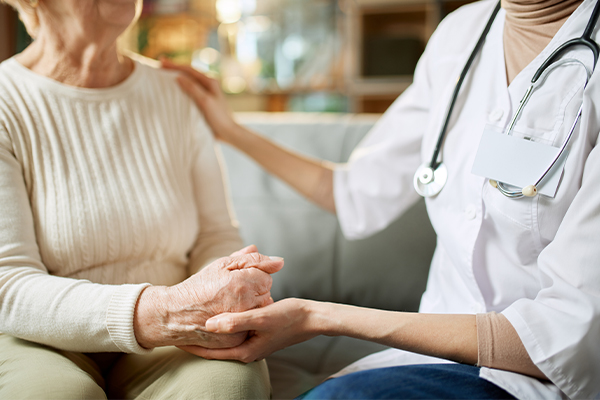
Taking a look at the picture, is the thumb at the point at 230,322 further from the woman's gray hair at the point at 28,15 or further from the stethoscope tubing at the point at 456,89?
the woman's gray hair at the point at 28,15

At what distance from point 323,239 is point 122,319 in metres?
0.93

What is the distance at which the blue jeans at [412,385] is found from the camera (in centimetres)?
73

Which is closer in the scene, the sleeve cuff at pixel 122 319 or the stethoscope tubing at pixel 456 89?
the sleeve cuff at pixel 122 319

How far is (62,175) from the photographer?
2.99 ft

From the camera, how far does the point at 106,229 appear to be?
92 cm

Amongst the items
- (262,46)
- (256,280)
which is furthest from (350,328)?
(262,46)

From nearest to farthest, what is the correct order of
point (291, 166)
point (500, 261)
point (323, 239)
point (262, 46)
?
point (500, 261) → point (291, 166) → point (323, 239) → point (262, 46)

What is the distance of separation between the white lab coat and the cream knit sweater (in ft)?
1.46

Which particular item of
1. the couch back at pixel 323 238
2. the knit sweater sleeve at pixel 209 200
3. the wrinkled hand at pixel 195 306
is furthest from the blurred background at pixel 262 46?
the wrinkled hand at pixel 195 306

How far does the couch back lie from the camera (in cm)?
156

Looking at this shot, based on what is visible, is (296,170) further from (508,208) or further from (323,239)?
(508,208)

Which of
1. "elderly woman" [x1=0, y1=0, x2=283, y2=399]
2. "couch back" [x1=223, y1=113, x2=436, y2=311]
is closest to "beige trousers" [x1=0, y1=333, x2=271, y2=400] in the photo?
"elderly woman" [x1=0, y1=0, x2=283, y2=399]

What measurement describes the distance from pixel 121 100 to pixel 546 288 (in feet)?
2.96

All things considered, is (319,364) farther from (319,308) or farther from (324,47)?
(324,47)
